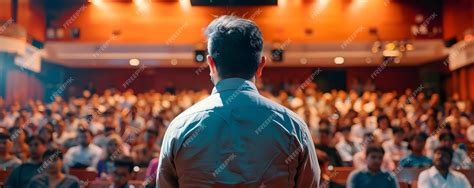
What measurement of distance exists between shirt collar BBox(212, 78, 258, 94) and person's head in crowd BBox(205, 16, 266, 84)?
0.05 ft

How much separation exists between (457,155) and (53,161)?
4.07m

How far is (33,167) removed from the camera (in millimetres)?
4641

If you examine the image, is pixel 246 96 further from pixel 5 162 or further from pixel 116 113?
pixel 116 113

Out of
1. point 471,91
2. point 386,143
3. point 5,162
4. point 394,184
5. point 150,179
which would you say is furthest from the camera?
point 471,91

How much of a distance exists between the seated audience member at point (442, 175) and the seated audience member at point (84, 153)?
3.01 m

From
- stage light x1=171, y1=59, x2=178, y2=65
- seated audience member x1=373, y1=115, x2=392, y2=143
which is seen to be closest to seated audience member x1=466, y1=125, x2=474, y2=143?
seated audience member x1=373, y1=115, x2=392, y2=143

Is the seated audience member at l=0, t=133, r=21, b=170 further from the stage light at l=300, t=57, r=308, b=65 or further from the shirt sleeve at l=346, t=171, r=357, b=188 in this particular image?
the stage light at l=300, t=57, r=308, b=65

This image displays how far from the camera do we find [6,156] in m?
5.54

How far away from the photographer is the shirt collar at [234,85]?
3.88ft

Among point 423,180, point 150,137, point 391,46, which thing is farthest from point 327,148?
point 391,46

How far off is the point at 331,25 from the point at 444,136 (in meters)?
8.52

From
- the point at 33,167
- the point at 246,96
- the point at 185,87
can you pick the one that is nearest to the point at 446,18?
the point at 185,87

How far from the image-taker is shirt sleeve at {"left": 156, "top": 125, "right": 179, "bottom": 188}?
1.16 metres

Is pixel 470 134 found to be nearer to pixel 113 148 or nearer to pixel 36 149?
pixel 113 148
